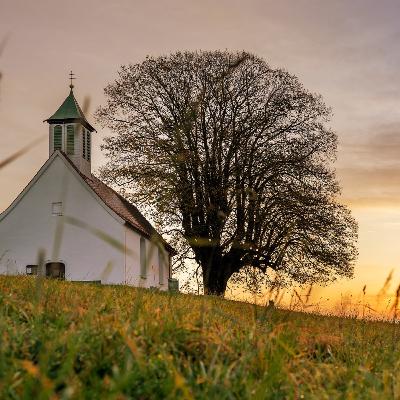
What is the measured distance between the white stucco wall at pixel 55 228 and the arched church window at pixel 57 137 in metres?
3.65

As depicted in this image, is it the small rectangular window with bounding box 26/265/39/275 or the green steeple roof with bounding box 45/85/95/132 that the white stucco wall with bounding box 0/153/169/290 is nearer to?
the small rectangular window with bounding box 26/265/39/275

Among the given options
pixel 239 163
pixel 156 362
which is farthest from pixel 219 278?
pixel 156 362

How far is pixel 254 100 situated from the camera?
32.8 m

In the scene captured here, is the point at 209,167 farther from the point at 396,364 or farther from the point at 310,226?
the point at 396,364

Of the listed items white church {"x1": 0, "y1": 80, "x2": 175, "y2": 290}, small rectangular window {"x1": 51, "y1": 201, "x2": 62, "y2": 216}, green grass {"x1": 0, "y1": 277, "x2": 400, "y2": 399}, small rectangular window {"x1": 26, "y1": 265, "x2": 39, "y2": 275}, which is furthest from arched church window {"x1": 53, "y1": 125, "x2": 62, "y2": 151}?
green grass {"x1": 0, "y1": 277, "x2": 400, "y2": 399}

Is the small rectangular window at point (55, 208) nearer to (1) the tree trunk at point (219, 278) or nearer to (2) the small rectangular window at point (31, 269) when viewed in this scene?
(2) the small rectangular window at point (31, 269)

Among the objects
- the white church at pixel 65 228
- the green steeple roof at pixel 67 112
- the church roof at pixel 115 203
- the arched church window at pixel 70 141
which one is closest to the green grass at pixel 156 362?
the white church at pixel 65 228

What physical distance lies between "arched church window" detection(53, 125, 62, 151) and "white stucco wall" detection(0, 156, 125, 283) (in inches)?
144

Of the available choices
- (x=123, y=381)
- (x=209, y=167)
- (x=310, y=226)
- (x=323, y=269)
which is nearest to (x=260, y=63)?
(x=209, y=167)

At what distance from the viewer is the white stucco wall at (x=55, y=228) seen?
3059 cm

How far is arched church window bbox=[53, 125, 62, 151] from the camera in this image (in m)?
35.5

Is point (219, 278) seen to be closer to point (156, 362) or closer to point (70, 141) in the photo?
point (70, 141)

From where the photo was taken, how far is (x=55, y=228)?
103 ft

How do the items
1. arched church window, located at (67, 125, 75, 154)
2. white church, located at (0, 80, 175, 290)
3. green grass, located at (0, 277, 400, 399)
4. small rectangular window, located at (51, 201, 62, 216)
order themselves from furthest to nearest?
arched church window, located at (67, 125, 75, 154), small rectangular window, located at (51, 201, 62, 216), white church, located at (0, 80, 175, 290), green grass, located at (0, 277, 400, 399)
